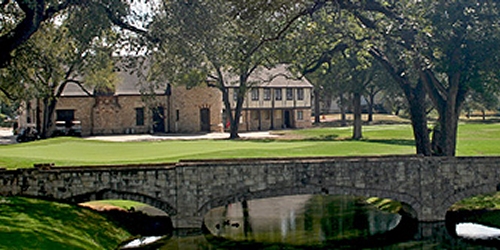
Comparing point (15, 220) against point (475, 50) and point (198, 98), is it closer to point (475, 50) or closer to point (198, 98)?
point (475, 50)

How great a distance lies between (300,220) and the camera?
24109 millimetres

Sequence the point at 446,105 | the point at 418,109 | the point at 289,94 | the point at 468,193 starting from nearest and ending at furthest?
the point at 468,193
the point at 446,105
the point at 418,109
the point at 289,94

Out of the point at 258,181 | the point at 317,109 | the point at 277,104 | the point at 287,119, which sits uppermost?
the point at 277,104

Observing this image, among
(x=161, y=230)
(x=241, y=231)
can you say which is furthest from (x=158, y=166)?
(x=241, y=231)

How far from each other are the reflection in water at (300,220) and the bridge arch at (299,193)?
1010 millimetres

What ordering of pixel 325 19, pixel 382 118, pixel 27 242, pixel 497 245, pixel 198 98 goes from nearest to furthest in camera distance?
pixel 27 242
pixel 497 245
pixel 325 19
pixel 198 98
pixel 382 118

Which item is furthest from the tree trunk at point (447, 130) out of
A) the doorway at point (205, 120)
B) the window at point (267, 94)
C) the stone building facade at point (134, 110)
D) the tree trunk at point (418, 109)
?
the window at point (267, 94)

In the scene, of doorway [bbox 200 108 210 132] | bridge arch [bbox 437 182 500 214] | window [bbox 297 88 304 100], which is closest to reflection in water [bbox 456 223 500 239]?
bridge arch [bbox 437 182 500 214]

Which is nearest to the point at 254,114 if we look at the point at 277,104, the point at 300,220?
the point at 277,104

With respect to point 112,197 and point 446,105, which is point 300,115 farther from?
point 112,197

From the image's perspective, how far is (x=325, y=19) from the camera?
88.6ft

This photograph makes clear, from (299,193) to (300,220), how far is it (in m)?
2.05

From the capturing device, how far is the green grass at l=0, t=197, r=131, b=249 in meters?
16.5

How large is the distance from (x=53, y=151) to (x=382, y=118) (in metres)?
54.3
